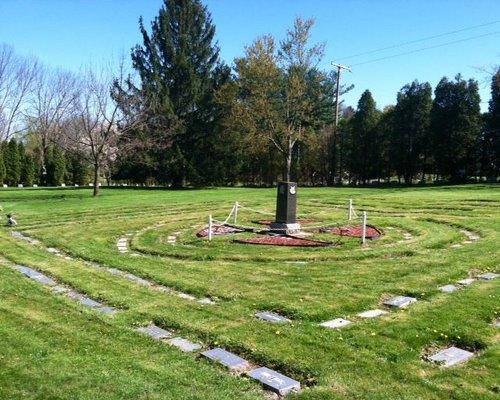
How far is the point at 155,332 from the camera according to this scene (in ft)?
18.3

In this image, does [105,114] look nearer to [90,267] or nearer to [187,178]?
[187,178]

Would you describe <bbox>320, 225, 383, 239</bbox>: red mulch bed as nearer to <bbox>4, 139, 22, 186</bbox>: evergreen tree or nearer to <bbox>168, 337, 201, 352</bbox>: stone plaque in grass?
<bbox>168, 337, 201, 352</bbox>: stone plaque in grass

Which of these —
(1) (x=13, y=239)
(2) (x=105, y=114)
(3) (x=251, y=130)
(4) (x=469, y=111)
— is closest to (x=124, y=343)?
(1) (x=13, y=239)

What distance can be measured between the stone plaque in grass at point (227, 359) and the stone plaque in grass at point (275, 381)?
0.54 feet

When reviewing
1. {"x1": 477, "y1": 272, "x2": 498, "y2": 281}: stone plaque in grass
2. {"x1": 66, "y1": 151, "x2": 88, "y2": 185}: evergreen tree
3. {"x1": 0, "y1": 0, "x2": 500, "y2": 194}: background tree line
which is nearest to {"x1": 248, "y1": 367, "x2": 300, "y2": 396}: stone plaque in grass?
{"x1": 477, "y1": 272, "x2": 498, "y2": 281}: stone plaque in grass

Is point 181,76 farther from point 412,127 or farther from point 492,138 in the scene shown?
point 492,138

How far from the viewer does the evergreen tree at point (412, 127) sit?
138ft

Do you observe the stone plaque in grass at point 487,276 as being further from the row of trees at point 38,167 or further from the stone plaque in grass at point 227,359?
the row of trees at point 38,167

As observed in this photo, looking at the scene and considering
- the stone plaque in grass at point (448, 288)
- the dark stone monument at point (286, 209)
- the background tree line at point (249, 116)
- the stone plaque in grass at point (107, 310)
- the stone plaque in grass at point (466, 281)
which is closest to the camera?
the stone plaque in grass at point (107, 310)

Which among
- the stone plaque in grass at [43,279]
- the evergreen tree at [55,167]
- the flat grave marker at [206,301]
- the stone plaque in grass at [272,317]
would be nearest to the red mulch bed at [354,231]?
the flat grave marker at [206,301]

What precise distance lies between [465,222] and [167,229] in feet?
29.7

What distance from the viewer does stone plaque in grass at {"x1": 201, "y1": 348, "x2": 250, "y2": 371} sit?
4.59m

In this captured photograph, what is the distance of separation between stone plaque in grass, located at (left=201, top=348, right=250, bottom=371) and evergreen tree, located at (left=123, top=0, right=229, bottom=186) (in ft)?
113

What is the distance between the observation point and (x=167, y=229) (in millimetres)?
14469
